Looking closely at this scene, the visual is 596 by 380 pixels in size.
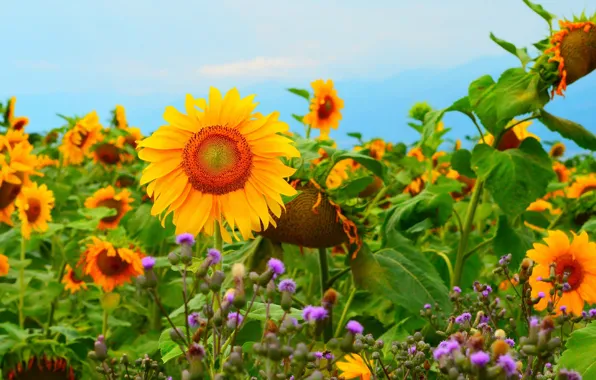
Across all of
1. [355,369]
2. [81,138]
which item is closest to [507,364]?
[355,369]

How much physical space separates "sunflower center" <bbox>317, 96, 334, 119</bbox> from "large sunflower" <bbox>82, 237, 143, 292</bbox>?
1.73 metres

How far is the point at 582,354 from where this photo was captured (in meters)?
1.24

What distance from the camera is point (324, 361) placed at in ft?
3.56

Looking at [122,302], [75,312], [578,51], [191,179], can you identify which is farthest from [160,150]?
[75,312]

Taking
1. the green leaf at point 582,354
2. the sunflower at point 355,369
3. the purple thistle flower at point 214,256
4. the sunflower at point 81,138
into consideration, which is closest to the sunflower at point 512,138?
the green leaf at point 582,354

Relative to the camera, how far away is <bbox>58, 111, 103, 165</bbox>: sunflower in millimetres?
4469

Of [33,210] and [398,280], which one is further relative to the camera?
[33,210]

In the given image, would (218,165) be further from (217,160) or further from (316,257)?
(316,257)

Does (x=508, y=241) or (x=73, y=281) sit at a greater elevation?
(x=508, y=241)

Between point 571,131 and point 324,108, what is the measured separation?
6.61 feet

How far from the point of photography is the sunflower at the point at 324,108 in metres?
3.95

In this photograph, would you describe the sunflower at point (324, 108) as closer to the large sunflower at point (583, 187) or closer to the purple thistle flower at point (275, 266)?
the large sunflower at point (583, 187)

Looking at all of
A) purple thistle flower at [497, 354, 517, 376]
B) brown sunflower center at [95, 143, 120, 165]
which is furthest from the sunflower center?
purple thistle flower at [497, 354, 517, 376]

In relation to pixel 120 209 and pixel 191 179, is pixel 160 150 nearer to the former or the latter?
pixel 191 179
